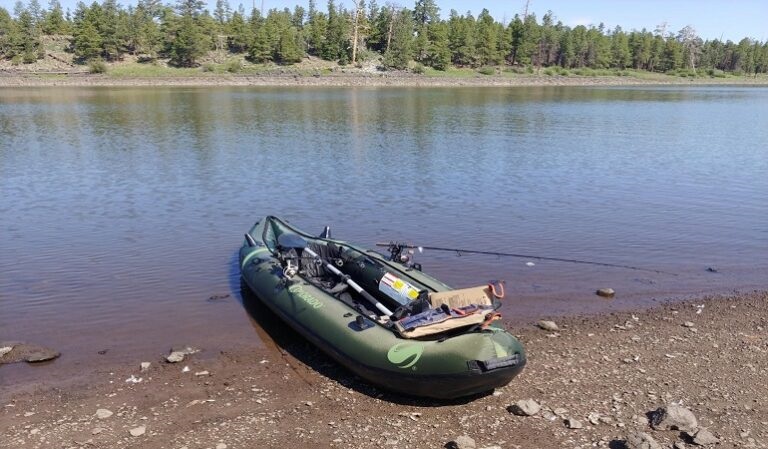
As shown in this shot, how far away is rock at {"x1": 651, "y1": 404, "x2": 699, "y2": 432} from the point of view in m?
7.20

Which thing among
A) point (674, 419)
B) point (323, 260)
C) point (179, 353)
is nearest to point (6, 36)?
point (323, 260)

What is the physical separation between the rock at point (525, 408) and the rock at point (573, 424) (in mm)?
409

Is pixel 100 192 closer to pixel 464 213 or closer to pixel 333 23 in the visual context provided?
pixel 464 213

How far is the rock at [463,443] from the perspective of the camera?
705 centimetres

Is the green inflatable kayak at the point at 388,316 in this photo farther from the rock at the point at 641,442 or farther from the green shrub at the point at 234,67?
the green shrub at the point at 234,67

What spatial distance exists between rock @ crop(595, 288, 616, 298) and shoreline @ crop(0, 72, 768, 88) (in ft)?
262

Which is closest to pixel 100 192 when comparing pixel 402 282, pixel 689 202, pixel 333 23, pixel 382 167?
pixel 382 167

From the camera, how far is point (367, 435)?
7.47 meters

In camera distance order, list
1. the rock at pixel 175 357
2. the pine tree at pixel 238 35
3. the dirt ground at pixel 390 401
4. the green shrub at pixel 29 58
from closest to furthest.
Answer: the dirt ground at pixel 390 401
the rock at pixel 175 357
the green shrub at pixel 29 58
the pine tree at pixel 238 35

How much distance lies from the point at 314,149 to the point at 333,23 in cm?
8577

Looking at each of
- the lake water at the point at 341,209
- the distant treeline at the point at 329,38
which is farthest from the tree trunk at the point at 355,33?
the lake water at the point at 341,209

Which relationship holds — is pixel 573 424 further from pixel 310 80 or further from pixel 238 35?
pixel 238 35

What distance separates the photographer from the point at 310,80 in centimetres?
9006

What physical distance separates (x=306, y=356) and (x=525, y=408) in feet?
11.6
